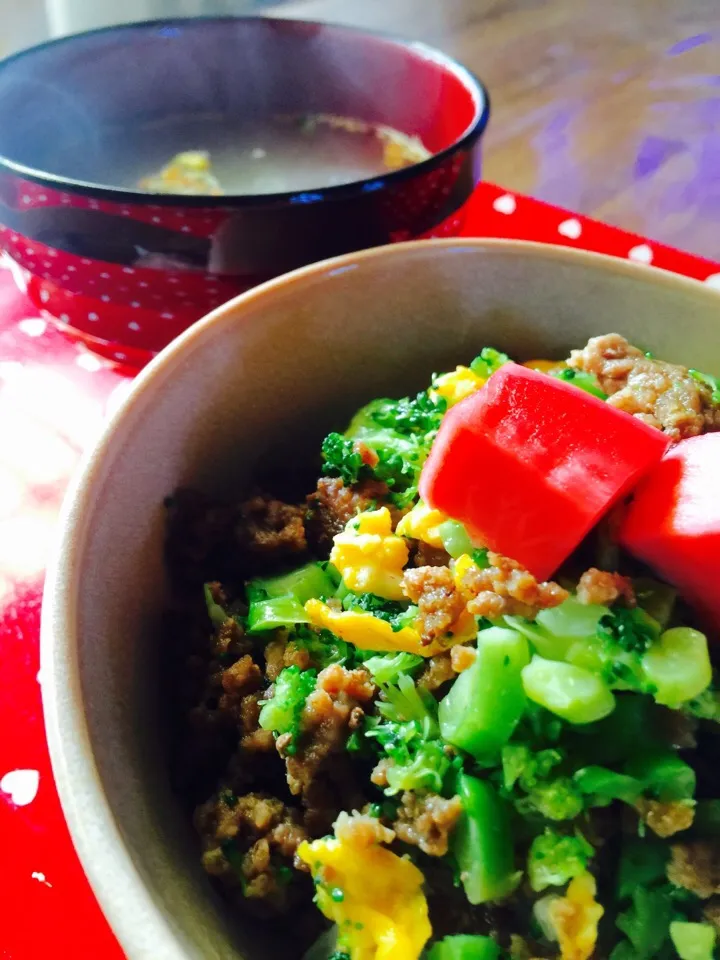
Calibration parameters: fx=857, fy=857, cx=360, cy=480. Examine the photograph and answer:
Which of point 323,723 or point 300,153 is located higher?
point 300,153

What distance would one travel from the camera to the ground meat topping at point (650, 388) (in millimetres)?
921

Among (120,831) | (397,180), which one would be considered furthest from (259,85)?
(120,831)

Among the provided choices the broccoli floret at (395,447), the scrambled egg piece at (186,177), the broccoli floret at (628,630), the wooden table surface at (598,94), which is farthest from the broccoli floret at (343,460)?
the wooden table surface at (598,94)

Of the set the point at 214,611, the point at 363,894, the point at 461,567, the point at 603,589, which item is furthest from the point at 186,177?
the point at 363,894

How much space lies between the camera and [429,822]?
0.71 metres

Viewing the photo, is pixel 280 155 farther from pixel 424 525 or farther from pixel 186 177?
pixel 424 525

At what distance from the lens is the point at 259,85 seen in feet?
5.41

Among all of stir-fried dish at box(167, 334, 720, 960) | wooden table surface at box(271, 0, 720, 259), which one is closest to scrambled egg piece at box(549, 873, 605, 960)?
stir-fried dish at box(167, 334, 720, 960)

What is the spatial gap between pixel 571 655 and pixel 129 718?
1.33 feet

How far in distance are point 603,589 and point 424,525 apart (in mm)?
213

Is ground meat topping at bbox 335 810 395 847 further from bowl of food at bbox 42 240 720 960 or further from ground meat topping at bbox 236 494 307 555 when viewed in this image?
ground meat topping at bbox 236 494 307 555

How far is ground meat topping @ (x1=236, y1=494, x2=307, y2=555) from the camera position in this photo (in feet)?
3.19

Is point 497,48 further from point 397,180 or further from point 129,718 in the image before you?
point 129,718

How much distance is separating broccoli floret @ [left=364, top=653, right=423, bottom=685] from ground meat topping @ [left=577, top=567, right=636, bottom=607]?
0.17 m
